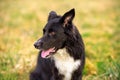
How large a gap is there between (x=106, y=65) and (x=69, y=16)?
2.16 metres

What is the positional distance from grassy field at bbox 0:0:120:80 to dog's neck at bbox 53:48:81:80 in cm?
112

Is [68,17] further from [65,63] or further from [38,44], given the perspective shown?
[65,63]

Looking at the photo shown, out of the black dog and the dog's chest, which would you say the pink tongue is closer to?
the black dog

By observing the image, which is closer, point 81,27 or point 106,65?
point 106,65

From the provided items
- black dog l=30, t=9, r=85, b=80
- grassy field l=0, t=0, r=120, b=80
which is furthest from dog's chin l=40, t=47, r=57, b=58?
grassy field l=0, t=0, r=120, b=80

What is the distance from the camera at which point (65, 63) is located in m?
7.76

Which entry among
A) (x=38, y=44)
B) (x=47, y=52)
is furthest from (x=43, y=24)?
(x=38, y=44)

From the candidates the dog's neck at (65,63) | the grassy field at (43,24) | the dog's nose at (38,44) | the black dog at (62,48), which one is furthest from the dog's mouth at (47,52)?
the grassy field at (43,24)

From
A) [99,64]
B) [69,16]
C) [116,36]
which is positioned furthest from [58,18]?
[116,36]

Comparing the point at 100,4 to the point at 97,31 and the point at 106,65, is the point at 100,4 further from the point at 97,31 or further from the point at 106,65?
the point at 106,65

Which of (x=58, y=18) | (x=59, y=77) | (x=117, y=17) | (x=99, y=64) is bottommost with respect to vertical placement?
(x=117, y=17)

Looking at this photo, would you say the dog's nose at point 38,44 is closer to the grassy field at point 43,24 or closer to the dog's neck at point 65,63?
the dog's neck at point 65,63

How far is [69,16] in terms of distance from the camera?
7574 millimetres

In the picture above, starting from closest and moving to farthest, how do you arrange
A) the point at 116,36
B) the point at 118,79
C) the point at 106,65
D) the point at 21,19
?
1. the point at 118,79
2. the point at 106,65
3. the point at 116,36
4. the point at 21,19
